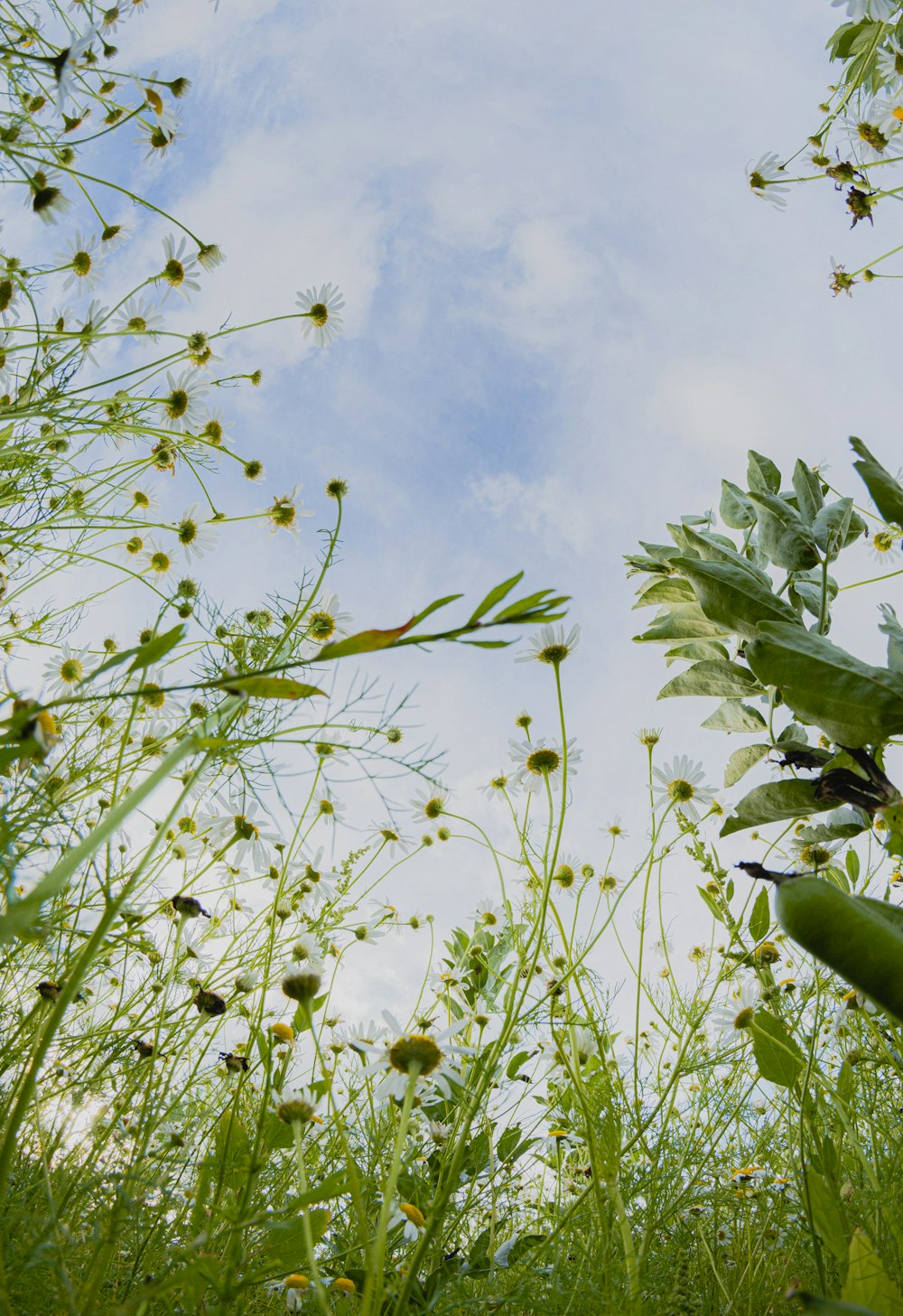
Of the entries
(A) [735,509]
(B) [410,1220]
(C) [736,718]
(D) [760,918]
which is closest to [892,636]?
(C) [736,718]

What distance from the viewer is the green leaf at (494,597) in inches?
11.9

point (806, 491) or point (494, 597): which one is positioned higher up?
point (806, 491)

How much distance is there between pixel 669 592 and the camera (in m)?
0.86

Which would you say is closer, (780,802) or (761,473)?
(780,802)

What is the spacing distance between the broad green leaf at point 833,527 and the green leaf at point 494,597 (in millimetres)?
557

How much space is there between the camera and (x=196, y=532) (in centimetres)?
153

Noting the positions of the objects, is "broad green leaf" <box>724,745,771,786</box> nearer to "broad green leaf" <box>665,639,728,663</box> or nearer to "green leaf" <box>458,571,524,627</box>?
"broad green leaf" <box>665,639,728,663</box>

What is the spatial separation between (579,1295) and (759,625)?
2.04ft

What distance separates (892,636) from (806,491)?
0.25m

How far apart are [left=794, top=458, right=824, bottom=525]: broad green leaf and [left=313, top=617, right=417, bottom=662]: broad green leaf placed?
0.66 metres

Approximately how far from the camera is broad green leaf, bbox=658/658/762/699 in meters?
0.81

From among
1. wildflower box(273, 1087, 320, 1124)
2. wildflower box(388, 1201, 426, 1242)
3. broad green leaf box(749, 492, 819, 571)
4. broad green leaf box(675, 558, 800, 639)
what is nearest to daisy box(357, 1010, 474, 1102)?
wildflower box(273, 1087, 320, 1124)

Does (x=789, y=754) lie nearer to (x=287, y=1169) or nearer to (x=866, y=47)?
(x=287, y=1169)

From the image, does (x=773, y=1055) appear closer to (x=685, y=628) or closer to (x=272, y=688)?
(x=685, y=628)
